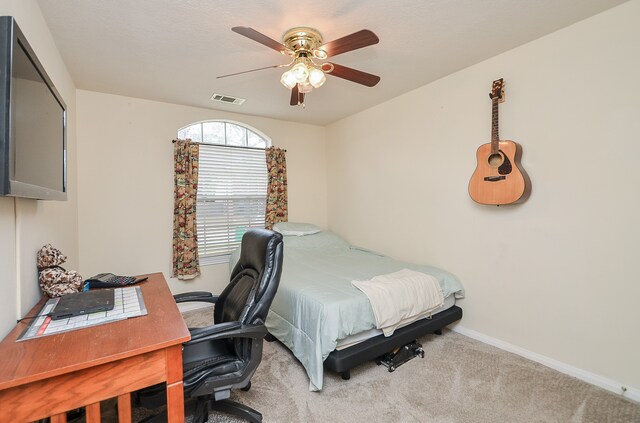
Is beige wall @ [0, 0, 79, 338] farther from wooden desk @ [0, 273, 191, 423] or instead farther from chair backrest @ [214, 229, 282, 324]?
chair backrest @ [214, 229, 282, 324]

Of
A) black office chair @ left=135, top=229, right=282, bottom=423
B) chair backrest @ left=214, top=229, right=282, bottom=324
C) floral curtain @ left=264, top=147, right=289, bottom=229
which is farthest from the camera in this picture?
floral curtain @ left=264, top=147, right=289, bottom=229

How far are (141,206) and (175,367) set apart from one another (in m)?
2.74

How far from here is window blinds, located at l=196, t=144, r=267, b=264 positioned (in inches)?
146

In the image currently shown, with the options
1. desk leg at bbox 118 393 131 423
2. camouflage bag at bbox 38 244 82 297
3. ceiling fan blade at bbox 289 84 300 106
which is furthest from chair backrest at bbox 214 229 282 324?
ceiling fan blade at bbox 289 84 300 106

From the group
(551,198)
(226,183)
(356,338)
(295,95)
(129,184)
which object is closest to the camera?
(356,338)

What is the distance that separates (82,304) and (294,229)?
268 centimetres

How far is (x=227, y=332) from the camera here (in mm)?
1394

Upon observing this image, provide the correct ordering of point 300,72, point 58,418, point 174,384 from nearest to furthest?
point 58,418 → point 174,384 → point 300,72

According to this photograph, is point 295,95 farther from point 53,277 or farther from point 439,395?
point 439,395

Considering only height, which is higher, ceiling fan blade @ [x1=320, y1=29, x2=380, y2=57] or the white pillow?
ceiling fan blade @ [x1=320, y1=29, x2=380, y2=57]

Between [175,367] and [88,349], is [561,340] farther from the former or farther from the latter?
[88,349]

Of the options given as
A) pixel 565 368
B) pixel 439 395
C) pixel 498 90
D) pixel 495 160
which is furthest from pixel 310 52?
pixel 565 368

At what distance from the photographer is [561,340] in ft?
7.14

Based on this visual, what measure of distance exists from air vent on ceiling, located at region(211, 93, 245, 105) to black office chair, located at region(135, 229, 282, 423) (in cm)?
211
